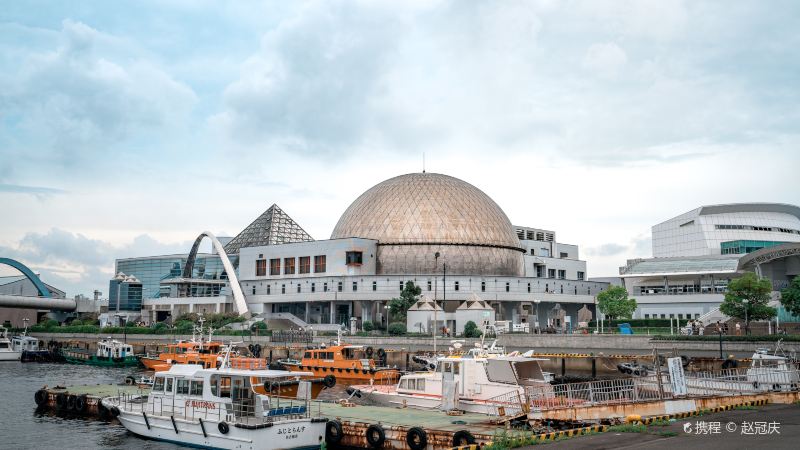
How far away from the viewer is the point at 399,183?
396 feet

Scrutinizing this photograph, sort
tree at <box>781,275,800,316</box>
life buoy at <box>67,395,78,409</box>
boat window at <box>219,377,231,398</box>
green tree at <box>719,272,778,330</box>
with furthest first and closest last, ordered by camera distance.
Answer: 1. tree at <box>781,275,800,316</box>
2. green tree at <box>719,272,778,330</box>
3. life buoy at <box>67,395,78,409</box>
4. boat window at <box>219,377,231,398</box>

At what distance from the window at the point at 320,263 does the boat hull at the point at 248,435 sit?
80544mm

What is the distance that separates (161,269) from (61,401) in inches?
4936

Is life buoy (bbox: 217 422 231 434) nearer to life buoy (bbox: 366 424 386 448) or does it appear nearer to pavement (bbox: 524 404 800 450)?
life buoy (bbox: 366 424 386 448)

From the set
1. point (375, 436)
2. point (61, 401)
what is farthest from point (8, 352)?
point (375, 436)

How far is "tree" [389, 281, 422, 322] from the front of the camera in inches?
3799

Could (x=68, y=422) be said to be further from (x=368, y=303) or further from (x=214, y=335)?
(x=368, y=303)

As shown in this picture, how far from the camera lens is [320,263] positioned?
372 feet

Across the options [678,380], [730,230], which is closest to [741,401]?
[678,380]

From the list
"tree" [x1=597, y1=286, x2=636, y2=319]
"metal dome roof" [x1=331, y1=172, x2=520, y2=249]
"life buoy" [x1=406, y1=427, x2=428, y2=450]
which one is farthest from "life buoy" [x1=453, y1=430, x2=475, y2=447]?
"metal dome roof" [x1=331, y1=172, x2=520, y2=249]

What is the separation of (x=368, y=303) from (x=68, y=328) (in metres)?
46.0

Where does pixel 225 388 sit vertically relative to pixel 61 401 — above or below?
above

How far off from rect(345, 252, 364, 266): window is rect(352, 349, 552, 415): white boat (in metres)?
73.3

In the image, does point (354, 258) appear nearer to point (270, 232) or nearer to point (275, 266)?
point (275, 266)
